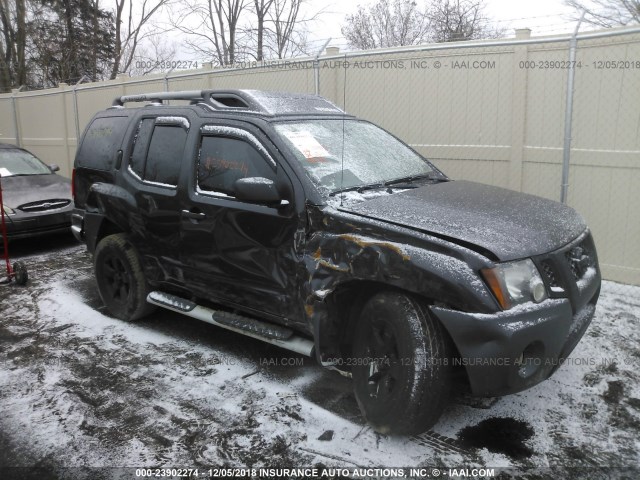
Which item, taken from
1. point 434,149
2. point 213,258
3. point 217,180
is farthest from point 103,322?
point 434,149

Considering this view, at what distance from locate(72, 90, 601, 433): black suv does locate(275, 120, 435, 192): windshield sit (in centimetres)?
2

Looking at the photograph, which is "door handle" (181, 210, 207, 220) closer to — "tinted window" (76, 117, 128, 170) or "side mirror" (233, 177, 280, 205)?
"side mirror" (233, 177, 280, 205)

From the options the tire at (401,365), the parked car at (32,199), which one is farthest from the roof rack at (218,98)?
the parked car at (32,199)

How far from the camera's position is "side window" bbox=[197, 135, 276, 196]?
3.73 metres

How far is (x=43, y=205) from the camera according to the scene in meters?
7.58

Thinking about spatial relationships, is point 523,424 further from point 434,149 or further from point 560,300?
point 434,149

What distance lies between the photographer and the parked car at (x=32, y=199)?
7312 millimetres

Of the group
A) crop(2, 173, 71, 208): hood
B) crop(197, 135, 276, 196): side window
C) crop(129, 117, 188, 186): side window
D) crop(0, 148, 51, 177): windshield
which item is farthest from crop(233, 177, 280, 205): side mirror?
crop(0, 148, 51, 177): windshield

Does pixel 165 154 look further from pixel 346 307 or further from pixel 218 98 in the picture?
pixel 346 307

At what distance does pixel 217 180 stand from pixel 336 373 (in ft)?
5.48

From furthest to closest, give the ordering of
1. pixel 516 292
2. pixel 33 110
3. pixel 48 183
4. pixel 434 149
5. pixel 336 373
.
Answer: pixel 33 110 < pixel 48 183 < pixel 434 149 < pixel 336 373 < pixel 516 292

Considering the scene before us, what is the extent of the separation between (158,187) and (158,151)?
0.34 metres

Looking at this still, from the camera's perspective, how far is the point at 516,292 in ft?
9.02

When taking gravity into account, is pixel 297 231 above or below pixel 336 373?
above
